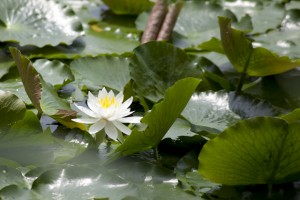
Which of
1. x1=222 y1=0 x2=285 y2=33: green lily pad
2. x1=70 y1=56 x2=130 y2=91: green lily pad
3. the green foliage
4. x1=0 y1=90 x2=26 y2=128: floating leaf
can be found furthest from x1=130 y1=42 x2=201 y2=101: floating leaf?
x1=222 y1=0 x2=285 y2=33: green lily pad

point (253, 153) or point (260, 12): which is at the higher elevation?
point (253, 153)

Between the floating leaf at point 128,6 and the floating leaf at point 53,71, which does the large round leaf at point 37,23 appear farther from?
the floating leaf at point 128,6

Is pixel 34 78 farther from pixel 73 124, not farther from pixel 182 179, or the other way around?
pixel 182 179

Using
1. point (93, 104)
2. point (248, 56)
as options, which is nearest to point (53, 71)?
point (93, 104)

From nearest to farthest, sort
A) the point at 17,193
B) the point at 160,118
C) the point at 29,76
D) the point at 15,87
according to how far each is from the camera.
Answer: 1. the point at 17,193
2. the point at 160,118
3. the point at 29,76
4. the point at 15,87

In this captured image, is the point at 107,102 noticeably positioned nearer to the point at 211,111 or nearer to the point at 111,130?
the point at 111,130

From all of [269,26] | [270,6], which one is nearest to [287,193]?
[269,26]

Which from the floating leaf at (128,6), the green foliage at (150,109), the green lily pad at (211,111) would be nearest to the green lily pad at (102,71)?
the green foliage at (150,109)
